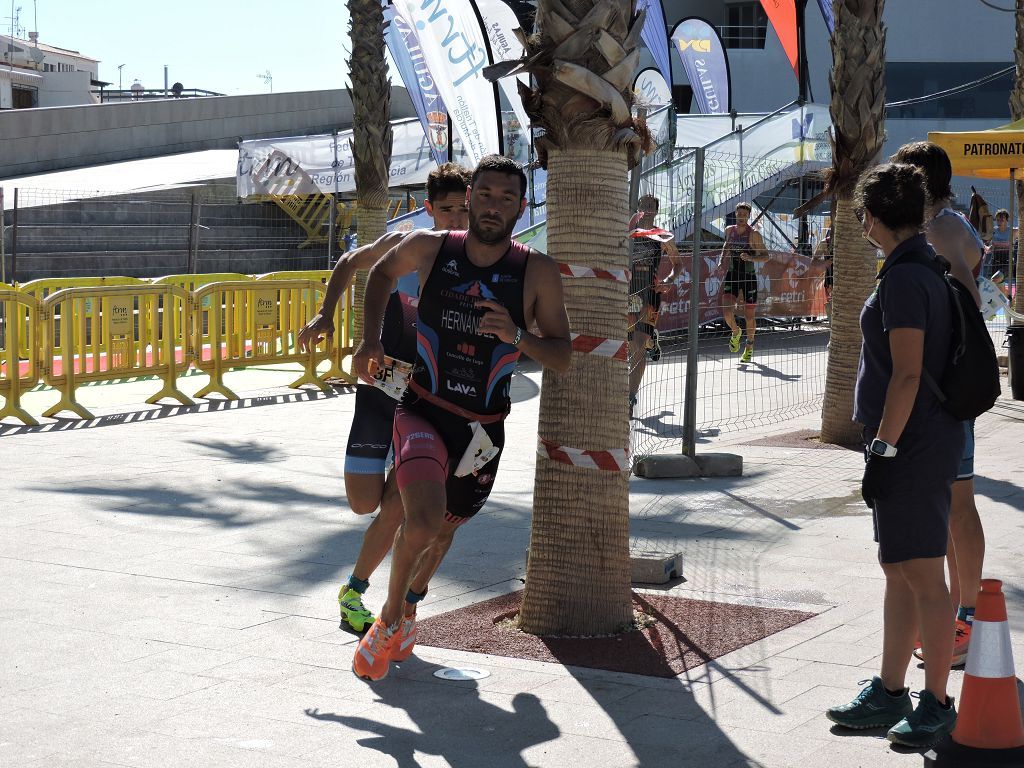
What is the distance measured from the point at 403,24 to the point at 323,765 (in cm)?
1406


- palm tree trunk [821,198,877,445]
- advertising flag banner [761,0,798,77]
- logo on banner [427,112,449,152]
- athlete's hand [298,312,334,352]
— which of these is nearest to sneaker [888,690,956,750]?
athlete's hand [298,312,334,352]

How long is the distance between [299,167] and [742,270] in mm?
14056

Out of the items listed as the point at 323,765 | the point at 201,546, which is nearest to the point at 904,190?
the point at 323,765

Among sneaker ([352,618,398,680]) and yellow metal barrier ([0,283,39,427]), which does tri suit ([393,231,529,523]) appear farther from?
A: yellow metal barrier ([0,283,39,427])

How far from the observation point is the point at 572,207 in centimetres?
538

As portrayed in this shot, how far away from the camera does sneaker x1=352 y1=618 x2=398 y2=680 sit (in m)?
→ 4.66

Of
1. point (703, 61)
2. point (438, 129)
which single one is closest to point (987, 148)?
point (438, 129)

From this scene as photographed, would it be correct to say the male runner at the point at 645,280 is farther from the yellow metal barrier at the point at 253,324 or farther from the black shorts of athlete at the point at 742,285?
the yellow metal barrier at the point at 253,324

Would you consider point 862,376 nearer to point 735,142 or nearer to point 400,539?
point 400,539

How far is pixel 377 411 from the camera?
5602mm

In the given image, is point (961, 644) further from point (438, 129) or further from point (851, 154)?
point (438, 129)

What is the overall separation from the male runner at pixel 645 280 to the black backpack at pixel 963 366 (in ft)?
16.6

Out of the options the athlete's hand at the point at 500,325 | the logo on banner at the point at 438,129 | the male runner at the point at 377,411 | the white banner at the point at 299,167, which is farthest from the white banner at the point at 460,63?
the athlete's hand at the point at 500,325

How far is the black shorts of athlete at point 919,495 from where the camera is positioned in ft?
13.7
